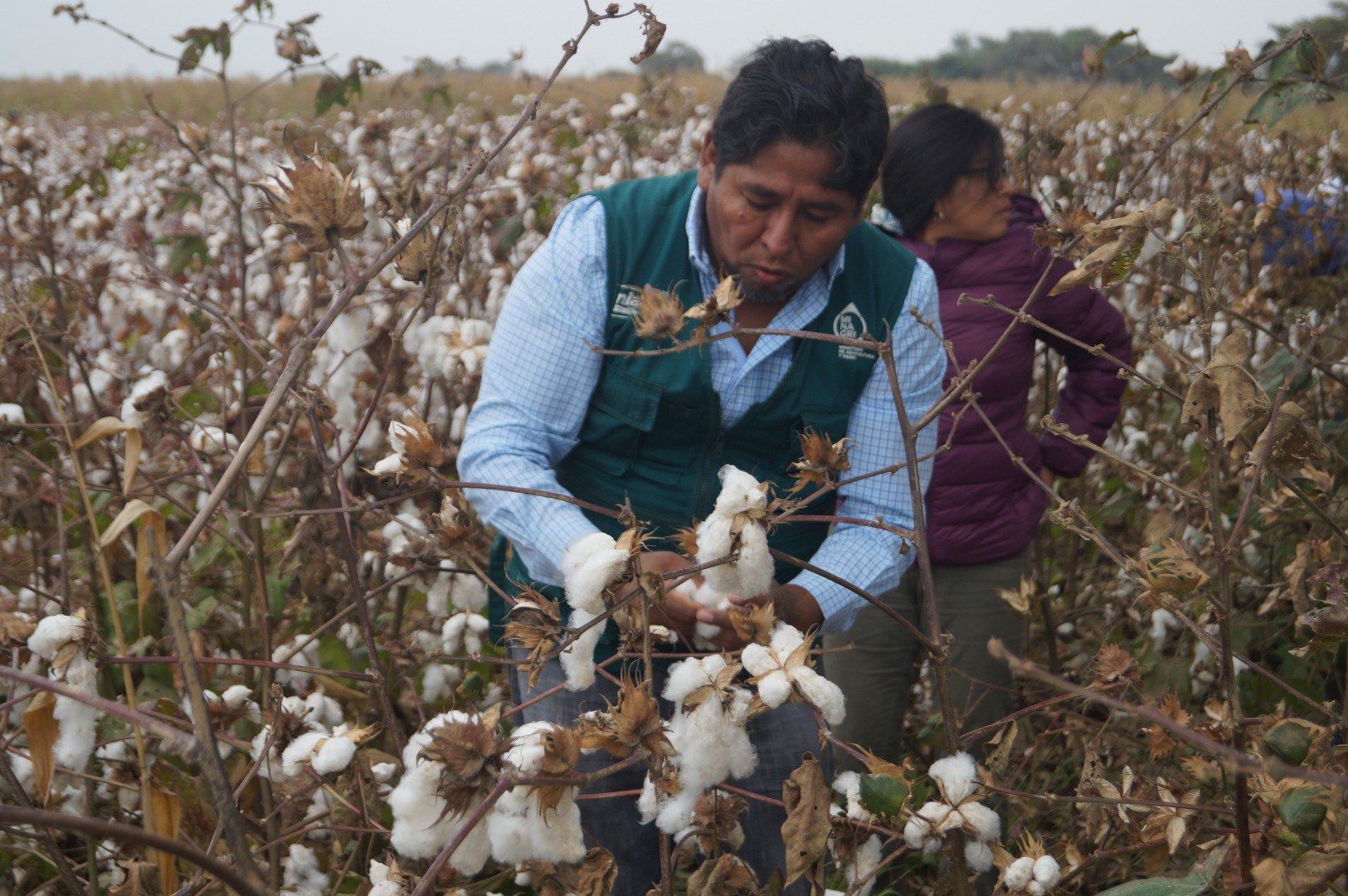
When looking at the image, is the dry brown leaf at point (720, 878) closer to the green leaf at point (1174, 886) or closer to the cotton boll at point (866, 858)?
the cotton boll at point (866, 858)

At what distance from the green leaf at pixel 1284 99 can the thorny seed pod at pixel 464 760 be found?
151 centimetres

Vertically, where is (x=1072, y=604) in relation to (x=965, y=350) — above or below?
below

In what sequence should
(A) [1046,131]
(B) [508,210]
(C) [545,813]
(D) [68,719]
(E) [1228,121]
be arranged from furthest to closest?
(E) [1228,121] < (B) [508,210] < (A) [1046,131] < (D) [68,719] < (C) [545,813]

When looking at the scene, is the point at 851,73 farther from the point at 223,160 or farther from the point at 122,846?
the point at 223,160

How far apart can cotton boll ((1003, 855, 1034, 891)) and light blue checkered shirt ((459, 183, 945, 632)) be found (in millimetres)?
407

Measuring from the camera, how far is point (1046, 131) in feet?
8.26

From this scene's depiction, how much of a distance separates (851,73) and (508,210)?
5.10ft

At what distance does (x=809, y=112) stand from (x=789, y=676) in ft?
2.55

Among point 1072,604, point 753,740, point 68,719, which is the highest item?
point 68,719

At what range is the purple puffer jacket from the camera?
2025 mm

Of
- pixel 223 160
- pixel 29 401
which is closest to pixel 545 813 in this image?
pixel 29 401

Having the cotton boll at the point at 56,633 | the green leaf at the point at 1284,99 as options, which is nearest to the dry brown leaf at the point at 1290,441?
the green leaf at the point at 1284,99

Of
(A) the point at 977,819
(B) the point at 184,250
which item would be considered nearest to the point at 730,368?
(A) the point at 977,819

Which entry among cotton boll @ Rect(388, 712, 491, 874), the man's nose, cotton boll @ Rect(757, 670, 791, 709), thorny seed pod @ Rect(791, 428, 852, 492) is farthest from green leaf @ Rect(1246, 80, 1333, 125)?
cotton boll @ Rect(388, 712, 491, 874)
